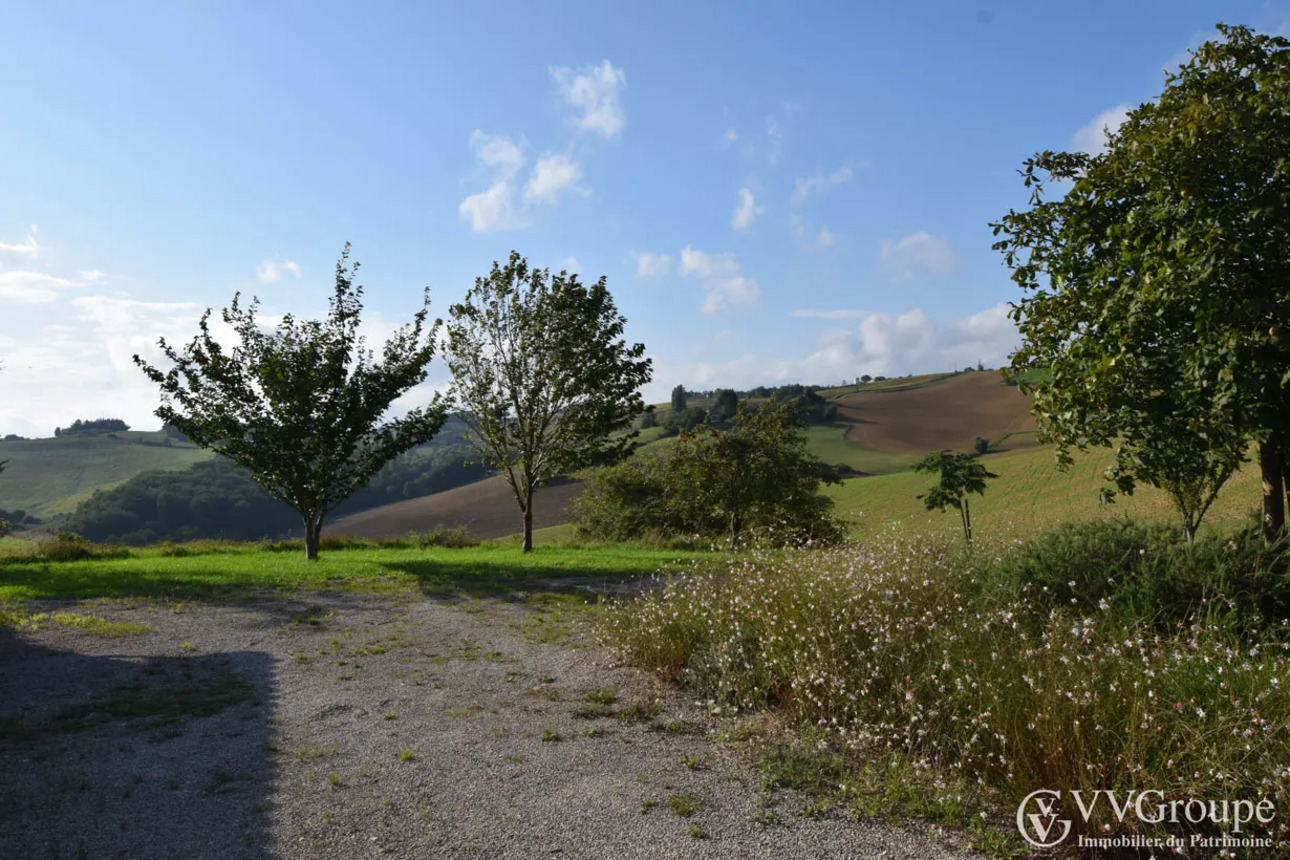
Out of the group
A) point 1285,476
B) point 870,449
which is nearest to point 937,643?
point 1285,476

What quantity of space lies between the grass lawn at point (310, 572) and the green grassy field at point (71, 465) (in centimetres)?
9620

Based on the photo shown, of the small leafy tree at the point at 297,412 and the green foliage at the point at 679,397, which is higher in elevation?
the green foliage at the point at 679,397

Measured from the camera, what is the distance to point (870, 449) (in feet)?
236

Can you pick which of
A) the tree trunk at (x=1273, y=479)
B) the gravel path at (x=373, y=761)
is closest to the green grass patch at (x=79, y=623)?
the gravel path at (x=373, y=761)

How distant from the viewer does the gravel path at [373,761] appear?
4188 millimetres

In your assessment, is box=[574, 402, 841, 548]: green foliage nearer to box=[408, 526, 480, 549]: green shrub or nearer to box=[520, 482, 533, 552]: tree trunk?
box=[520, 482, 533, 552]: tree trunk

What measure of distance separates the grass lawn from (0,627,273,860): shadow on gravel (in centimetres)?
558

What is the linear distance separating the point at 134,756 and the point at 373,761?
6.38 feet

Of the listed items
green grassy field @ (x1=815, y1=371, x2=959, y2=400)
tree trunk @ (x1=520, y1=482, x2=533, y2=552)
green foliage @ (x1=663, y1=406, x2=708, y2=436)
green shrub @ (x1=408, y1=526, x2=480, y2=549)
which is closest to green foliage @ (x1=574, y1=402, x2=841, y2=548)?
tree trunk @ (x1=520, y1=482, x2=533, y2=552)

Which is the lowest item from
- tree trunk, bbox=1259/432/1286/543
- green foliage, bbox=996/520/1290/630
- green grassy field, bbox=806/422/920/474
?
green foliage, bbox=996/520/1290/630

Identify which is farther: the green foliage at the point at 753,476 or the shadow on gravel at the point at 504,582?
the green foliage at the point at 753,476

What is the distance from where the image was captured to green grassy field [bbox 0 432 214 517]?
4011 inches

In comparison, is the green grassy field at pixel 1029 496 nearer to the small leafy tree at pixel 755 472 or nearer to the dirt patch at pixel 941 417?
the small leafy tree at pixel 755 472

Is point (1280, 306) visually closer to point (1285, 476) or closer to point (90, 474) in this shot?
point (1285, 476)
